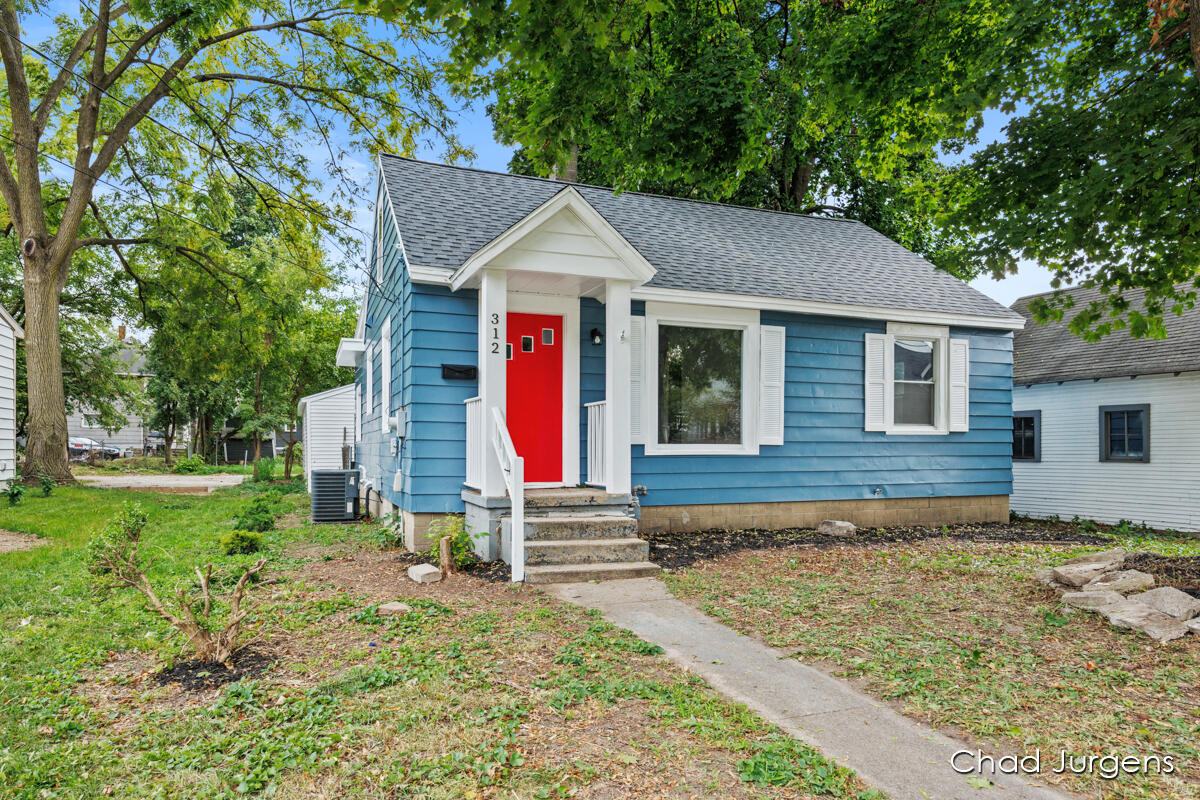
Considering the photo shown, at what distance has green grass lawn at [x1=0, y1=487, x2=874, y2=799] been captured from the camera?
2.60 meters

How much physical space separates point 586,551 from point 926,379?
20.5 ft

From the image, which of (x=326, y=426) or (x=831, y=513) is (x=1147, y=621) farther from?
(x=326, y=426)

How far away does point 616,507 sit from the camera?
6.95 metres

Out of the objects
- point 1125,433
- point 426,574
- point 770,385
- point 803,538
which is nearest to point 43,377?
point 426,574

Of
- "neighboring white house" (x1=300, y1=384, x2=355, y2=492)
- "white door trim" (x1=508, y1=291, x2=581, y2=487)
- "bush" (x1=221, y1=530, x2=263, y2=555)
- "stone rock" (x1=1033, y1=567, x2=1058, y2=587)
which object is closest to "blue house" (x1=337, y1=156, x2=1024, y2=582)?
"white door trim" (x1=508, y1=291, x2=581, y2=487)

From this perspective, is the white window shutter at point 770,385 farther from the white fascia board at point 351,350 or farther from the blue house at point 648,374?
the white fascia board at point 351,350

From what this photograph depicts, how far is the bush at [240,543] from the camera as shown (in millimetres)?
7207

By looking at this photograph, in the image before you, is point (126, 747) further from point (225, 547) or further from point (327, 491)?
point (327, 491)

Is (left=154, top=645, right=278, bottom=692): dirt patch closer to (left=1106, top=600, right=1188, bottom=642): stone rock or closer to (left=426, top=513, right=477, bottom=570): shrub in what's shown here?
(left=426, top=513, right=477, bottom=570): shrub

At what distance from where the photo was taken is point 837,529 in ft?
28.4

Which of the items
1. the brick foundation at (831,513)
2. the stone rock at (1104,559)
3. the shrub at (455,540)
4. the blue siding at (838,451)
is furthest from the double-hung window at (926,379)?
the shrub at (455,540)

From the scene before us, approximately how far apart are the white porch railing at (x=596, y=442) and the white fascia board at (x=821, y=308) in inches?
56.7

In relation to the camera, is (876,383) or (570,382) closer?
(570,382)

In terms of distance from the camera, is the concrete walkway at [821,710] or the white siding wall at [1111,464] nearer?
the concrete walkway at [821,710]
